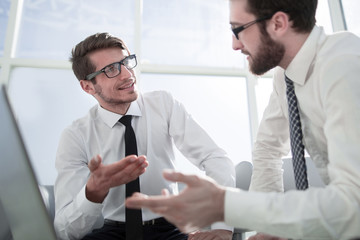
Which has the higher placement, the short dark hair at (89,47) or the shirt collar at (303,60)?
the short dark hair at (89,47)

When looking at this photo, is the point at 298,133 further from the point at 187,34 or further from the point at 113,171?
the point at 187,34

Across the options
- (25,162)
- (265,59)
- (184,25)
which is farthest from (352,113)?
(184,25)

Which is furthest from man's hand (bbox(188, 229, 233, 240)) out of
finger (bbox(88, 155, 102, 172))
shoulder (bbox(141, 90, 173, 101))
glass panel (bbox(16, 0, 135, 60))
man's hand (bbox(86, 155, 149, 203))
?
glass panel (bbox(16, 0, 135, 60))

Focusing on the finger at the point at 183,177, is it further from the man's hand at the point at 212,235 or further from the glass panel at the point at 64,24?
the glass panel at the point at 64,24

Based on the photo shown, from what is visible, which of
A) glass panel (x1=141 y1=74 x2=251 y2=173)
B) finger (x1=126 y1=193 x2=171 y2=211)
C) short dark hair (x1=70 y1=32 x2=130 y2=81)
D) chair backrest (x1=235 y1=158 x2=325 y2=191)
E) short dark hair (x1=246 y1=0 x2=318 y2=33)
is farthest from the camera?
glass panel (x1=141 y1=74 x2=251 y2=173)

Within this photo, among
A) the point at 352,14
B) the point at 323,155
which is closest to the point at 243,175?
the point at 323,155

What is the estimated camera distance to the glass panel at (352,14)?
335 cm

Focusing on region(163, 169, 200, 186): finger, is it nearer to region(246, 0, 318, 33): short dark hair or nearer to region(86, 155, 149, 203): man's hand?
region(86, 155, 149, 203): man's hand

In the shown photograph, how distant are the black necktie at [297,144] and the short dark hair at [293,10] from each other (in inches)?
9.3

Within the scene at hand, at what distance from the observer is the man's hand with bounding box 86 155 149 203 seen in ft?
3.26

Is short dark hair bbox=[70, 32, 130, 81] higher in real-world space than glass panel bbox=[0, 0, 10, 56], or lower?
lower

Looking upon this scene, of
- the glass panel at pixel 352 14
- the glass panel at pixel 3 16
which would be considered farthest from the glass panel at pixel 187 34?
the glass panel at pixel 3 16

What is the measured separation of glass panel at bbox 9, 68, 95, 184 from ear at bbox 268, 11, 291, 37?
237 centimetres

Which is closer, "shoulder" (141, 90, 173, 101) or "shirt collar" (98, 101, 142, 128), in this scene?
"shirt collar" (98, 101, 142, 128)
